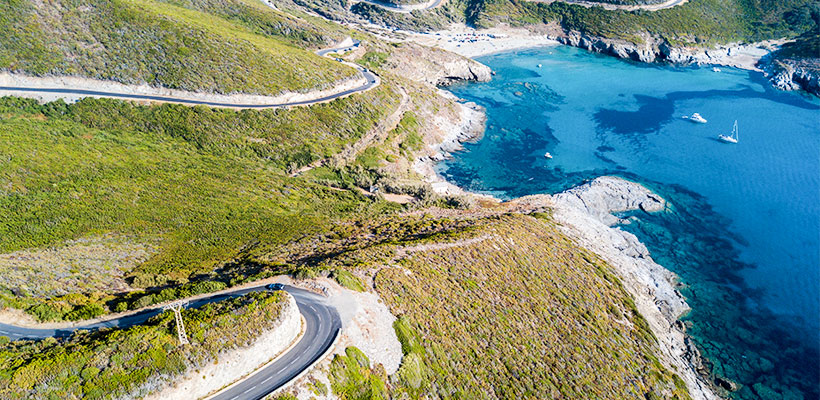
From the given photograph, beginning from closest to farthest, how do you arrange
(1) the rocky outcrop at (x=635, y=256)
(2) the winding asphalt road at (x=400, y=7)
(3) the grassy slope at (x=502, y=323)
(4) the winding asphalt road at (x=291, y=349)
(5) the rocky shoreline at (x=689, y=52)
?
(4) the winding asphalt road at (x=291, y=349), (3) the grassy slope at (x=502, y=323), (1) the rocky outcrop at (x=635, y=256), (5) the rocky shoreline at (x=689, y=52), (2) the winding asphalt road at (x=400, y=7)

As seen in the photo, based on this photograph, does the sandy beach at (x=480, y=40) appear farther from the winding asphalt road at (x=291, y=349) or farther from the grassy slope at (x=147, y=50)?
the winding asphalt road at (x=291, y=349)

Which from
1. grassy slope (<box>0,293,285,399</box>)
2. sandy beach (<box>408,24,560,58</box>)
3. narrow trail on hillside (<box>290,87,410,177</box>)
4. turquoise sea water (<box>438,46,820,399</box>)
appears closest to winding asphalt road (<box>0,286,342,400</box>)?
grassy slope (<box>0,293,285,399</box>)

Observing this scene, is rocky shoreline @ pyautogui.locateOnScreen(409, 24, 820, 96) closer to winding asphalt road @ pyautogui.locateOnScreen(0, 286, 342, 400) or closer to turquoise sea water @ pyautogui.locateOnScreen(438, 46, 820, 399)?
turquoise sea water @ pyautogui.locateOnScreen(438, 46, 820, 399)

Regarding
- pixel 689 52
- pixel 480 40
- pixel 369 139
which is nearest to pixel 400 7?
pixel 480 40

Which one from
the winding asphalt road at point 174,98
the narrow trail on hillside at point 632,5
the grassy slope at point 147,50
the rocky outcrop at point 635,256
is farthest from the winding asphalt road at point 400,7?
the rocky outcrop at point 635,256

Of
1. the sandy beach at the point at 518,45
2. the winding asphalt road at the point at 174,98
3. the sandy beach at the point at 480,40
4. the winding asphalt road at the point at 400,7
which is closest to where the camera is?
the winding asphalt road at the point at 174,98

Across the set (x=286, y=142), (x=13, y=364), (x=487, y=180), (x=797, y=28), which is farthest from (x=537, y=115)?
(x=797, y=28)

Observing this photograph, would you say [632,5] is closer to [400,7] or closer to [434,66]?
[400,7]

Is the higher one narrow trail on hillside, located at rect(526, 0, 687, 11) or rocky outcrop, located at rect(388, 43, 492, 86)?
narrow trail on hillside, located at rect(526, 0, 687, 11)
